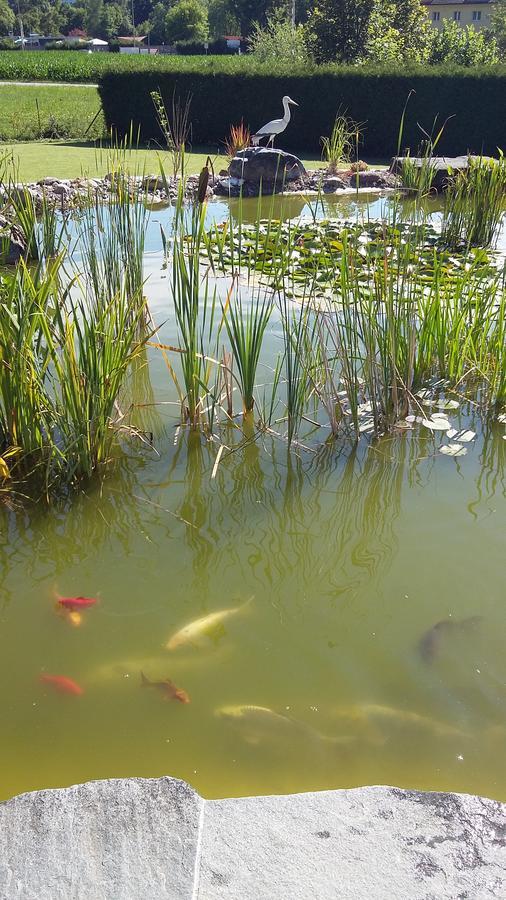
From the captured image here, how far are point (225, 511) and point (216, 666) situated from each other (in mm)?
679

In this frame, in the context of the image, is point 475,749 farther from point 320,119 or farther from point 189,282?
point 320,119

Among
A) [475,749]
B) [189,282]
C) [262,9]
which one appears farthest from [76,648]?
[262,9]

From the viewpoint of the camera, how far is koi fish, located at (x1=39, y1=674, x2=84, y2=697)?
5.56 feet

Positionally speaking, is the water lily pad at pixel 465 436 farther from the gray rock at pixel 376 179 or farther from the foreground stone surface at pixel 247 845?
the gray rock at pixel 376 179

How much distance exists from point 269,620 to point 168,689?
33 centimetres

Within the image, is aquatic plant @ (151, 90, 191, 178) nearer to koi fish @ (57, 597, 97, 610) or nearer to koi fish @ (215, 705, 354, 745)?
koi fish @ (57, 597, 97, 610)

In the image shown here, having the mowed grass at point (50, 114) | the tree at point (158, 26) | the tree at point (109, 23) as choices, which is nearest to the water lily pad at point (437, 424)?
the mowed grass at point (50, 114)

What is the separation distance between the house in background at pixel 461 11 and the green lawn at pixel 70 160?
113 ft

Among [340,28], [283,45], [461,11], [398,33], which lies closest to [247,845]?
[340,28]

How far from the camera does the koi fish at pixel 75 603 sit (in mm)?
1942

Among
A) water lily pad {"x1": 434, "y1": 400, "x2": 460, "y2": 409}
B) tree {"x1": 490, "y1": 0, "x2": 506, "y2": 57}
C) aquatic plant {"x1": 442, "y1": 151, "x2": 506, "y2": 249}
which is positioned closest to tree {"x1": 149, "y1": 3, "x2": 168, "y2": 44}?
tree {"x1": 490, "y1": 0, "x2": 506, "y2": 57}

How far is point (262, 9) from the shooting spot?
45.8 metres

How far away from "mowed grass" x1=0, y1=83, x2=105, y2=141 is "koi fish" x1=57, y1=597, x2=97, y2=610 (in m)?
9.42

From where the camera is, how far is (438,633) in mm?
1842
